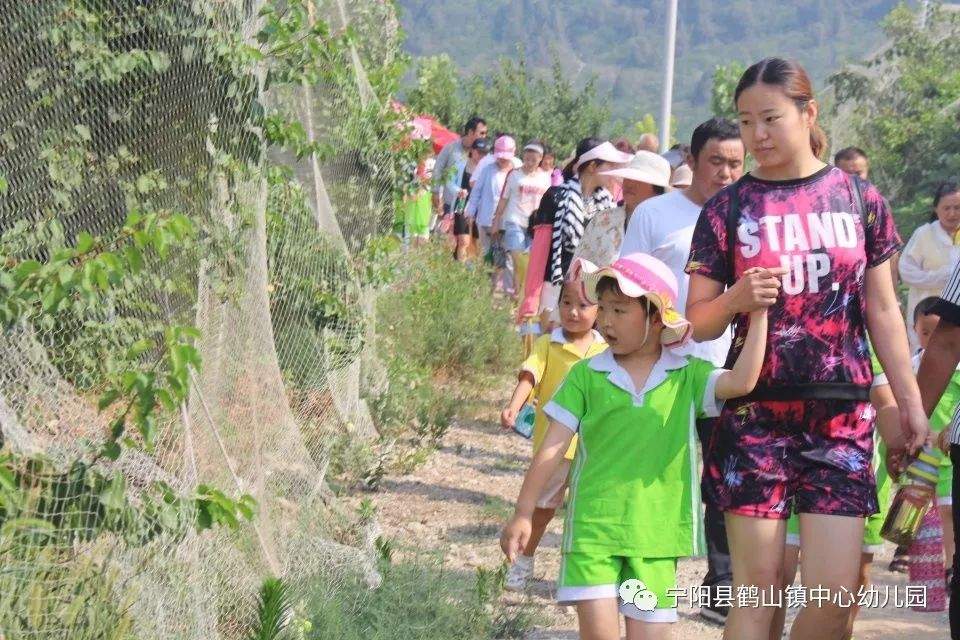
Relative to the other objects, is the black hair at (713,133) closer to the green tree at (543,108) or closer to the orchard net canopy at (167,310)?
the orchard net canopy at (167,310)

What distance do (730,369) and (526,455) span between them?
5.36 m

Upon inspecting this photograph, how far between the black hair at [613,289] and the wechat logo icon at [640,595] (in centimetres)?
82

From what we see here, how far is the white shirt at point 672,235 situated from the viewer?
18.2 ft

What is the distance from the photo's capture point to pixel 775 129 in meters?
4.20

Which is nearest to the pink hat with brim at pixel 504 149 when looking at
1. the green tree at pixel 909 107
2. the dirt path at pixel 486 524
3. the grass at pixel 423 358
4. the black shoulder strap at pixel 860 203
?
the grass at pixel 423 358

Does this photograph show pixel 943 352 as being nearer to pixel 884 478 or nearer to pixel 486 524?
pixel 884 478

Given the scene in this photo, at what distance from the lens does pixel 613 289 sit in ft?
14.3

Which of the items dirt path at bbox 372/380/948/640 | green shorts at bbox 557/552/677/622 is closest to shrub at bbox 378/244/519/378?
dirt path at bbox 372/380/948/640

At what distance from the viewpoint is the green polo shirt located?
4277mm

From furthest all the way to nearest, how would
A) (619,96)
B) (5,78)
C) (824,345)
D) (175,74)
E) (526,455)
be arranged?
(619,96) → (526,455) → (175,74) → (5,78) → (824,345)

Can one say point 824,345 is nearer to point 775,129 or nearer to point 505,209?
point 775,129

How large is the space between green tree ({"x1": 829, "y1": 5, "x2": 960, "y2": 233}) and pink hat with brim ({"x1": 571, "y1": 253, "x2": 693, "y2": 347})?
39.5 ft

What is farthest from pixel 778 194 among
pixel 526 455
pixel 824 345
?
pixel 526 455

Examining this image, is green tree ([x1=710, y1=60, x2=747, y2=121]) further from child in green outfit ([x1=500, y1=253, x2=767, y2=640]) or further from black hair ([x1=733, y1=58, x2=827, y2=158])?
child in green outfit ([x1=500, y1=253, x2=767, y2=640])
